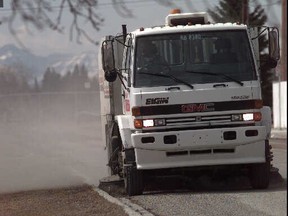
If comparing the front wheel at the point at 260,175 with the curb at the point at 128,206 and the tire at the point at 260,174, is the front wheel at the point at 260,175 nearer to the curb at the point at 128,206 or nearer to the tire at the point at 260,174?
the tire at the point at 260,174

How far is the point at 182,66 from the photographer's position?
9492mm

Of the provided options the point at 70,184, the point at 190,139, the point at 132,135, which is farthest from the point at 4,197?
the point at 190,139

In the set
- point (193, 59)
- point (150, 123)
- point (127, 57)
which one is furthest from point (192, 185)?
point (127, 57)

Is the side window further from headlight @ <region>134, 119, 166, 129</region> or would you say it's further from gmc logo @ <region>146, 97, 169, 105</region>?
headlight @ <region>134, 119, 166, 129</region>

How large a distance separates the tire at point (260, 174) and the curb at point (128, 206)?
1870 mm

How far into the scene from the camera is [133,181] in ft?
32.3

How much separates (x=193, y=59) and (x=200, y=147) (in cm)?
124

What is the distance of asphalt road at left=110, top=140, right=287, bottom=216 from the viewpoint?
8.31 m

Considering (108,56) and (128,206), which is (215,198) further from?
(108,56)

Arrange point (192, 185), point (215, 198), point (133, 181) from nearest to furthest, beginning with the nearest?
Result: point (215, 198), point (133, 181), point (192, 185)

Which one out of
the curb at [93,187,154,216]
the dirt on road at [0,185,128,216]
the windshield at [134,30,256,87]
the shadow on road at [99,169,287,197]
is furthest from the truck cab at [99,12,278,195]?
the dirt on road at [0,185,128,216]

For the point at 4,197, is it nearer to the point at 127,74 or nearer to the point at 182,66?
the point at 127,74

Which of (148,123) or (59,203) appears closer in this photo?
(148,123)

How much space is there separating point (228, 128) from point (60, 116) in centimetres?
710
